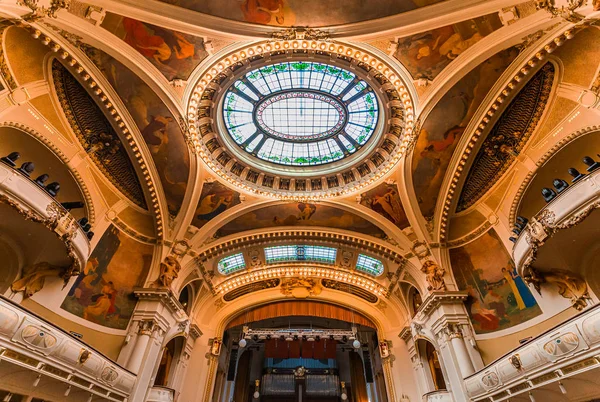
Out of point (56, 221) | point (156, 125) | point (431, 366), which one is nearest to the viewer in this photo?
point (56, 221)

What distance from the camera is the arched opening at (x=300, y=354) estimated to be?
19375mm

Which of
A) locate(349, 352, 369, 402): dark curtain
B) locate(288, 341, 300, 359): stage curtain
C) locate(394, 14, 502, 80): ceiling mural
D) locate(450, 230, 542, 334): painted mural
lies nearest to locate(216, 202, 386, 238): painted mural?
locate(450, 230, 542, 334): painted mural

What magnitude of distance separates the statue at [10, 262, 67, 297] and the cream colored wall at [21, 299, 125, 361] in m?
0.37

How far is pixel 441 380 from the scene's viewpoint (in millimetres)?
14664

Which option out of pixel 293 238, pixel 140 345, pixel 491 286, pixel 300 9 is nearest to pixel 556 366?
pixel 491 286

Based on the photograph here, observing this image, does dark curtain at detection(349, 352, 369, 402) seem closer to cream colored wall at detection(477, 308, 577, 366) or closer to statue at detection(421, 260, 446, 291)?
A: statue at detection(421, 260, 446, 291)

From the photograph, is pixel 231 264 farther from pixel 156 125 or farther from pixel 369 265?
pixel 156 125

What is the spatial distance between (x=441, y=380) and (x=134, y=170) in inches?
667

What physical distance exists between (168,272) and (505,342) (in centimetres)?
1401

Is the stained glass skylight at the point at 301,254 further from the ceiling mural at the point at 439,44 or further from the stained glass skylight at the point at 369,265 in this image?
the ceiling mural at the point at 439,44

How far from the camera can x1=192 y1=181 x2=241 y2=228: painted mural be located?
15.6 m

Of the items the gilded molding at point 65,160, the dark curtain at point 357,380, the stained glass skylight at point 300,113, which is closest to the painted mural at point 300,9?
the stained glass skylight at point 300,113

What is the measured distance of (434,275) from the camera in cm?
1414

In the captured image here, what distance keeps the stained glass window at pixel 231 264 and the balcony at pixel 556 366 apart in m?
13.1
